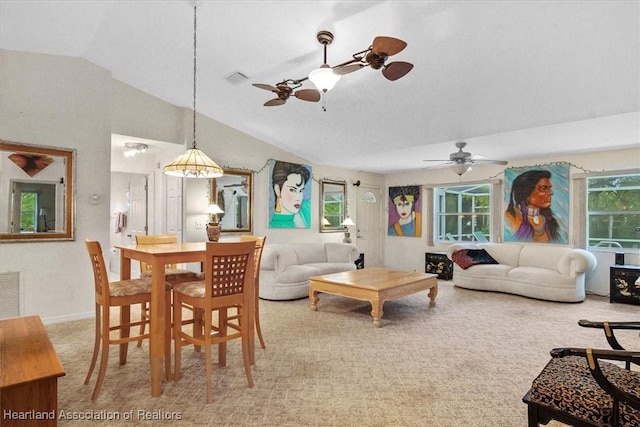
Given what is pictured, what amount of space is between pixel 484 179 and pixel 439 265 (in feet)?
6.27

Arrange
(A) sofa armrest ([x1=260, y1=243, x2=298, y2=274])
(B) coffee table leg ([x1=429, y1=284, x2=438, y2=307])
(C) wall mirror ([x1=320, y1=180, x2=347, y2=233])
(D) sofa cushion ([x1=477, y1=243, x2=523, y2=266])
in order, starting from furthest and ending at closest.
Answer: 1. (C) wall mirror ([x1=320, y1=180, x2=347, y2=233])
2. (D) sofa cushion ([x1=477, y1=243, x2=523, y2=266])
3. (A) sofa armrest ([x1=260, y1=243, x2=298, y2=274])
4. (B) coffee table leg ([x1=429, y1=284, x2=438, y2=307])

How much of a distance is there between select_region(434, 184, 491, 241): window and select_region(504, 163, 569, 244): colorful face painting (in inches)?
20.3

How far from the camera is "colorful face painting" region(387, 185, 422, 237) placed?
7.89 meters

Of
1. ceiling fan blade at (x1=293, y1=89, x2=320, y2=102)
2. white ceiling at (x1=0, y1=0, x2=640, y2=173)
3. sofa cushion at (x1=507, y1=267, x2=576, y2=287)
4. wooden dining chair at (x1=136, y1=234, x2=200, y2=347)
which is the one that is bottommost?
sofa cushion at (x1=507, y1=267, x2=576, y2=287)

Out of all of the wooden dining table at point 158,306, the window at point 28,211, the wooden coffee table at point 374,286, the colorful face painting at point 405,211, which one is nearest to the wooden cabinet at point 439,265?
the colorful face painting at point 405,211

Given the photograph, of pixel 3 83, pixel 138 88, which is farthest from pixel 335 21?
pixel 3 83

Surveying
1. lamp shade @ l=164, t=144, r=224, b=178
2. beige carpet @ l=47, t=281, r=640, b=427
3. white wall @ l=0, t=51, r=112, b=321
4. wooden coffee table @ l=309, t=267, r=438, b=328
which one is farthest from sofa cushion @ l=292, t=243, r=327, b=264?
lamp shade @ l=164, t=144, r=224, b=178

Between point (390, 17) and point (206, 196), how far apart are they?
3854mm

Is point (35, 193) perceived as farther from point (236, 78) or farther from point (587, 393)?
Answer: point (587, 393)

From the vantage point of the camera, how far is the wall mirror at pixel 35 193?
3.82 metres

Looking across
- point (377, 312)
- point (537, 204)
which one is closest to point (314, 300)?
point (377, 312)

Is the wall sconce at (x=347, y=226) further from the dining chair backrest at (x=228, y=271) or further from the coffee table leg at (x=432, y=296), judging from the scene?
the dining chair backrest at (x=228, y=271)

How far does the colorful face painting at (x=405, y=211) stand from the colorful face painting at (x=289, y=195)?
235 centimetres

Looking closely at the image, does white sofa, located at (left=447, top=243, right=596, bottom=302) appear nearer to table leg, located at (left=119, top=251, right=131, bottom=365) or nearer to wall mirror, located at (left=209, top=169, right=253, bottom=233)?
wall mirror, located at (left=209, top=169, right=253, bottom=233)
